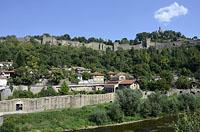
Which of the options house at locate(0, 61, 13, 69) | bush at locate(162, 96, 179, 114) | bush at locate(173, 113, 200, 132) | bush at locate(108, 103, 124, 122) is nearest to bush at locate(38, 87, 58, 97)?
bush at locate(108, 103, 124, 122)

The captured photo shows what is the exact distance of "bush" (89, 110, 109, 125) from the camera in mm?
44562

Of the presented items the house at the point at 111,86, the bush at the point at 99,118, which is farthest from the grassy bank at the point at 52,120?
the house at the point at 111,86

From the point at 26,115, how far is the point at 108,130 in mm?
7954

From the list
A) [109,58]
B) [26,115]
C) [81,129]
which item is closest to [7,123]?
[26,115]

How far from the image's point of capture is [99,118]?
4466cm

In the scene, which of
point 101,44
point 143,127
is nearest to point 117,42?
point 101,44

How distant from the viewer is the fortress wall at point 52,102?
42.6 meters

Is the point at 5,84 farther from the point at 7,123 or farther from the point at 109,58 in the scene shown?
Answer: the point at 109,58

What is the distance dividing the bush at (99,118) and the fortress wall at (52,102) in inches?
176

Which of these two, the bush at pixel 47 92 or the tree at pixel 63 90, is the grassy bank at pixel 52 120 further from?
the tree at pixel 63 90

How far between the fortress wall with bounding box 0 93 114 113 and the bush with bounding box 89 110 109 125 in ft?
14.7

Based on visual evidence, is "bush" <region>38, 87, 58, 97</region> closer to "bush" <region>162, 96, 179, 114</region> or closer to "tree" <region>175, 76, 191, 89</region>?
"bush" <region>162, 96, 179, 114</region>

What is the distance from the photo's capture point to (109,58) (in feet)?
289

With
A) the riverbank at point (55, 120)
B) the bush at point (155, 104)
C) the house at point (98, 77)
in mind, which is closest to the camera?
the riverbank at point (55, 120)
